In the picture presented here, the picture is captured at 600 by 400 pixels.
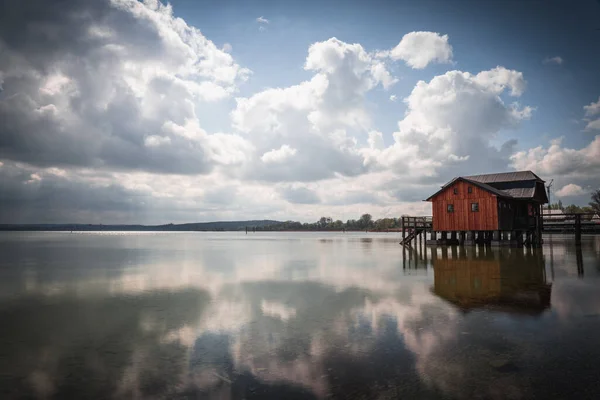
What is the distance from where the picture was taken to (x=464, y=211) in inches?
1671

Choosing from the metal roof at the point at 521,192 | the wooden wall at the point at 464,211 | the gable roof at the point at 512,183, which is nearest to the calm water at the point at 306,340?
the wooden wall at the point at 464,211

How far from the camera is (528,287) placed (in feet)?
53.8

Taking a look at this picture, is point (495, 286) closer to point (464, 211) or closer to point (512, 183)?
point (464, 211)

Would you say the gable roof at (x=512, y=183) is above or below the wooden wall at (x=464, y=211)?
above

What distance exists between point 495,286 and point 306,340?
11190 mm

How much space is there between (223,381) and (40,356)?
16.1ft

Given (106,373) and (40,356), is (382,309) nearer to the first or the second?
(106,373)

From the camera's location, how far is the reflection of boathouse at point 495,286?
42.9 ft

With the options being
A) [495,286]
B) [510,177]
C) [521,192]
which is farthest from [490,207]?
[495,286]

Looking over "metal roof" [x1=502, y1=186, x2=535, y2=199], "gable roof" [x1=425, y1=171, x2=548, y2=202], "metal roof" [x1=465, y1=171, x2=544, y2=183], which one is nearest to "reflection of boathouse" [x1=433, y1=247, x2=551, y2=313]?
"gable roof" [x1=425, y1=171, x2=548, y2=202]

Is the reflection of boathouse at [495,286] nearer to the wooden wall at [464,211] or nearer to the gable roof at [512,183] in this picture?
the wooden wall at [464,211]

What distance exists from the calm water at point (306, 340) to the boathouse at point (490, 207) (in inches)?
911

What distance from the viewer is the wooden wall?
1591 inches

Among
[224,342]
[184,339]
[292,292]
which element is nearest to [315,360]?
[224,342]
